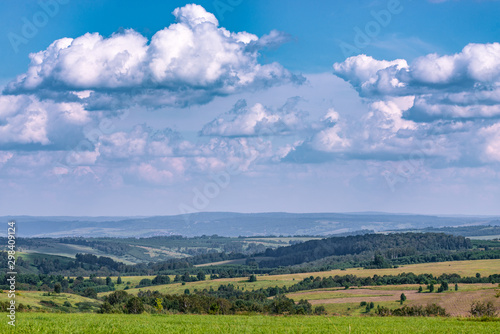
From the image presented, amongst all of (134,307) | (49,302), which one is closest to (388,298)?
(49,302)

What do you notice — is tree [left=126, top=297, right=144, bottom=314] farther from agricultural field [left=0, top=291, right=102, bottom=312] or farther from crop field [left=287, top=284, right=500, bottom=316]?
crop field [left=287, top=284, right=500, bottom=316]

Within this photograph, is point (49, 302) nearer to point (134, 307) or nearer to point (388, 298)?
point (134, 307)

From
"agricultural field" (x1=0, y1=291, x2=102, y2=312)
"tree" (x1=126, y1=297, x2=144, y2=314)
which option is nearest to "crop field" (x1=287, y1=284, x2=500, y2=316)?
"agricultural field" (x1=0, y1=291, x2=102, y2=312)

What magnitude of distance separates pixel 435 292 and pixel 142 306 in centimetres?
11703

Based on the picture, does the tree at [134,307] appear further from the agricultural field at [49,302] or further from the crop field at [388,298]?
the crop field at [388,298]

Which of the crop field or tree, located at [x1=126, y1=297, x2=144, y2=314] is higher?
tree, located at [x1=126, y1=297, x2=144, y2=314]

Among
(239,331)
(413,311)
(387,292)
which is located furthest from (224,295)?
(239,331)

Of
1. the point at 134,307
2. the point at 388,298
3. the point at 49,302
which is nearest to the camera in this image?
the point at 134,307

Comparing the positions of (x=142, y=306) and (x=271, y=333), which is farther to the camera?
(x=142, y=306)

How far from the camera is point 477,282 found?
198 metres

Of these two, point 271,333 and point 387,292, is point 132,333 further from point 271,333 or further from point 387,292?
point 387,292

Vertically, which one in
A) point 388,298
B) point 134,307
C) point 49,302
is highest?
point 134,307

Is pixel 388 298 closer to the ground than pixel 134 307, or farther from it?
closer to the ground

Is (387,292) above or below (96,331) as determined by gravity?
below
